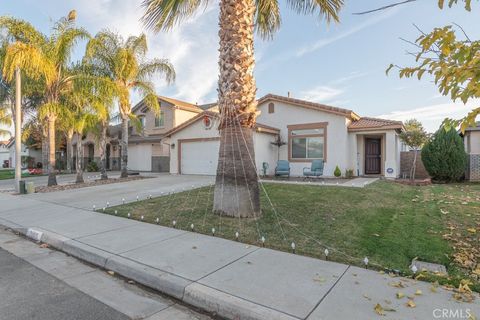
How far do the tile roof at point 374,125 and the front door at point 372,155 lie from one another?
1652 millimetres

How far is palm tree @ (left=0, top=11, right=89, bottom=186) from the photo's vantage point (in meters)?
11.9

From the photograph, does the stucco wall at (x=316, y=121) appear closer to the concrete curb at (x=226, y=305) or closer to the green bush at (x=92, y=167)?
the concrete curb at (x=226, y=305)

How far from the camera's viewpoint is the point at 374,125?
15172mm

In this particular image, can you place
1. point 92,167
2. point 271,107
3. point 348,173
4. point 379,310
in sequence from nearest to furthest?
1. point 379,310
2. point 348,173
3. point 271,107
4. point 92,167

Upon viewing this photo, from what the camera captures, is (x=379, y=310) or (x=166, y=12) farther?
(x=166, y=12)

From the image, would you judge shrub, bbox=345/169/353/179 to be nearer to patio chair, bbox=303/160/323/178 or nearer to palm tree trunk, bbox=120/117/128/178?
patio chair, bbox=303/160/323/178

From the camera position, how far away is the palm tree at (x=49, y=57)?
11930 millimetres

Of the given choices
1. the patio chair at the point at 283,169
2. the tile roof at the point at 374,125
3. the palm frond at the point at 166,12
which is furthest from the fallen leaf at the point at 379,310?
the tile roof at the point at 374,125

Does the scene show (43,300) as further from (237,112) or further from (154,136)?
(154,136)

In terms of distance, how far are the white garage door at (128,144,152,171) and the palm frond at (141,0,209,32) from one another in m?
17.4

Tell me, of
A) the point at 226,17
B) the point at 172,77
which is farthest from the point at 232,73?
the point at 172,77

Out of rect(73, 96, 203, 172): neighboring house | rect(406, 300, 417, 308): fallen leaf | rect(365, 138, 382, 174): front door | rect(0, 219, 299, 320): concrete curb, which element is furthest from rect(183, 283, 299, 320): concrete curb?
rect(73, 96, 203, 172): neighboring house

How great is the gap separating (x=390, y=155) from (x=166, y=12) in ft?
44.0

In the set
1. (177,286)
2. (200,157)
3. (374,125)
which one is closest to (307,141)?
(374,125)
